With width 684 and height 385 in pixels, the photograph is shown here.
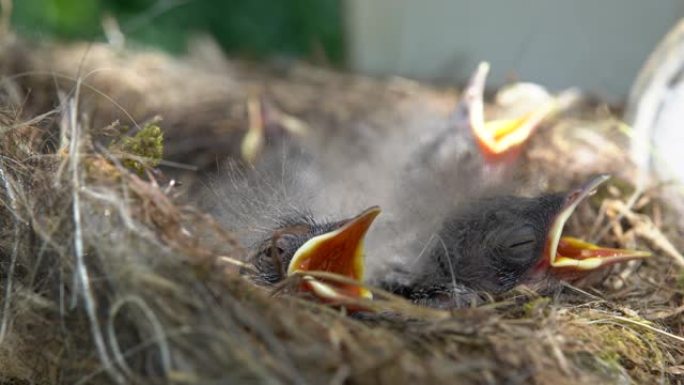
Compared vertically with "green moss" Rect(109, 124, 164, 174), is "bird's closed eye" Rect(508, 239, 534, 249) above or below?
below

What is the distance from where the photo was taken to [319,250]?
99 centimetres

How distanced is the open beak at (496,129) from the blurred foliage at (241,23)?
1.06 m

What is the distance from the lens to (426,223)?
3.87ft

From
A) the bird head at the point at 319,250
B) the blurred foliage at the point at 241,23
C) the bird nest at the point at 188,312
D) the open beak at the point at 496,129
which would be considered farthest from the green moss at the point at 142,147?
the blurred foliage at the point at 241,23

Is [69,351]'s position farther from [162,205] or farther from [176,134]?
[176,134]

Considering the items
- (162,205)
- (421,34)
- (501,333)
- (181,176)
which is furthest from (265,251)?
(421,34)

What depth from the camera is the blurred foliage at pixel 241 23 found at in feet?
7.37

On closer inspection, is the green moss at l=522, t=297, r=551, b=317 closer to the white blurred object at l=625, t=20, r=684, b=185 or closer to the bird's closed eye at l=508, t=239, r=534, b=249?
the bird's closed eye at l=508, t=239, r=534, b=249

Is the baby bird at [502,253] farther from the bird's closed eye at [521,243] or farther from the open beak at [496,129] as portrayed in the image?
the open beak at [496,129]

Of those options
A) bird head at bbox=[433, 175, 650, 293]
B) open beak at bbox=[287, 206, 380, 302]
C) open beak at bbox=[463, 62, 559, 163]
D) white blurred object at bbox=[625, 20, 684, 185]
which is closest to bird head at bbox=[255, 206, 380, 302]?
open beak at bbox=[287, 206, 380, 302]

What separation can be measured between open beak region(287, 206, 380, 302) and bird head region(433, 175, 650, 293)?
125 millimetres

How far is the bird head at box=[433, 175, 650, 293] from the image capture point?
1.03 metres

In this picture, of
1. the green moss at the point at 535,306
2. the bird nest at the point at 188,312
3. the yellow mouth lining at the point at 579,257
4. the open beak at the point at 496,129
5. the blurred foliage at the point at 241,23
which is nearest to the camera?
the bird nest at the point at 188,312

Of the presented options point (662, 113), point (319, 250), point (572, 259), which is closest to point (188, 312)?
point (319, 250)
